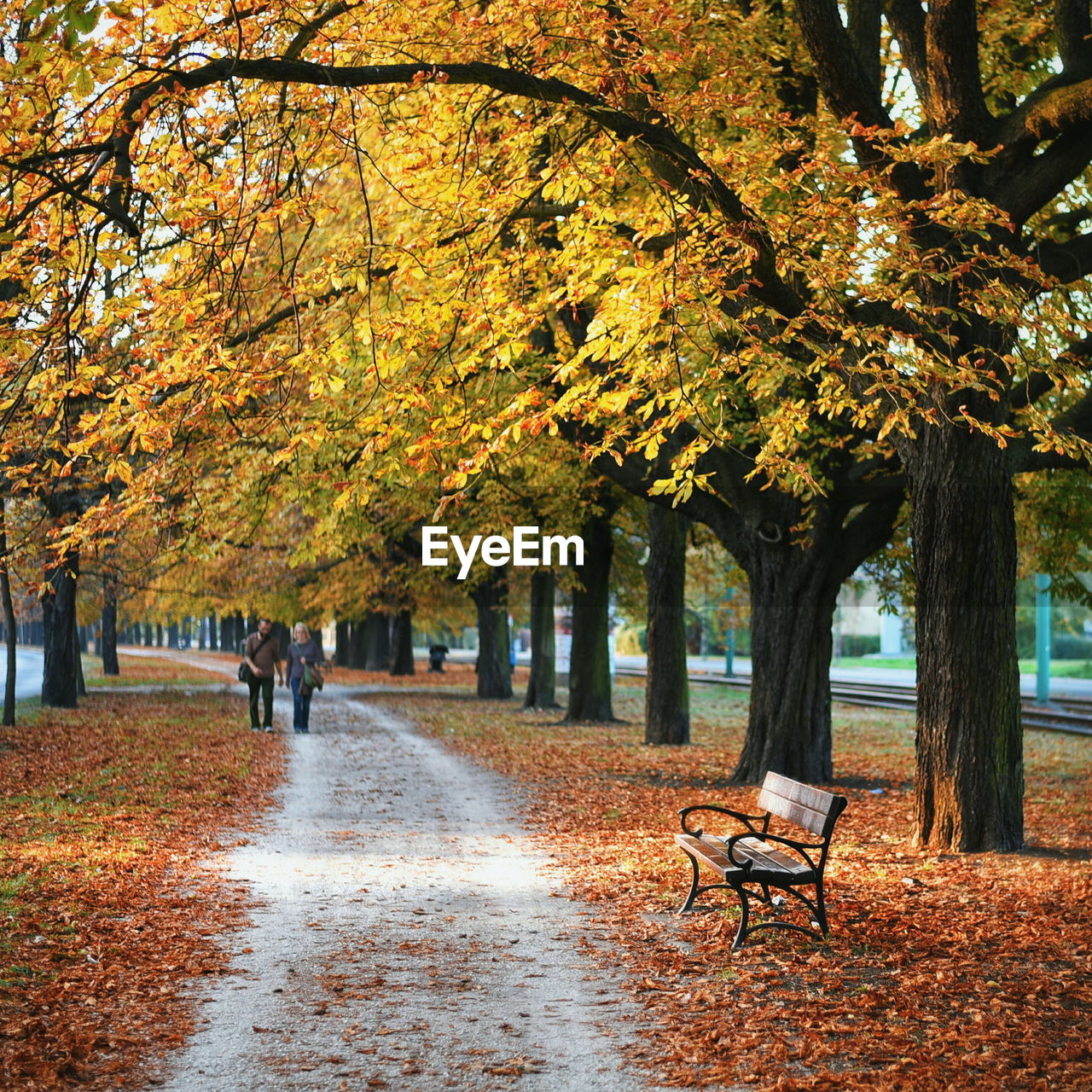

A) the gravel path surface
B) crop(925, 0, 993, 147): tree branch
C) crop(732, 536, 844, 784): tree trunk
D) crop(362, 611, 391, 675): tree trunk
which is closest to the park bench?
the gravel path surface

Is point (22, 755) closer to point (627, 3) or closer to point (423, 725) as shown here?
point (423, 725)

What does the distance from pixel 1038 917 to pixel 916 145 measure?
5664mm

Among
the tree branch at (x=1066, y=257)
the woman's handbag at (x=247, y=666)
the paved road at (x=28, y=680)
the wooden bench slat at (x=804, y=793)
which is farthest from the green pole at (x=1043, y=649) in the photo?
the wooden bench slat at (x=804, y=793)

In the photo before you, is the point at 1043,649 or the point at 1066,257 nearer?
the point at 1066,257

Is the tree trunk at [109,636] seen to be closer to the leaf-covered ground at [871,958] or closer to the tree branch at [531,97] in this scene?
the leaf-covered ground at [871,958]

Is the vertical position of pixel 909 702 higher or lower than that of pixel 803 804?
lower

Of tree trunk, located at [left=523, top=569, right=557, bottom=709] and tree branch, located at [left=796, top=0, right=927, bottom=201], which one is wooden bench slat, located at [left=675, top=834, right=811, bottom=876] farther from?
tree trunk, located at [left=523, top=569, right=557, bottom=709]

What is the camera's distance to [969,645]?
1098 centimetres

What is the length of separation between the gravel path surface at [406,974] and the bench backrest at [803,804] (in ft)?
4.89

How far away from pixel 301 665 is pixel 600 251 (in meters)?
13.5

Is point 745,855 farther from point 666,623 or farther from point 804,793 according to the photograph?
point 666,623

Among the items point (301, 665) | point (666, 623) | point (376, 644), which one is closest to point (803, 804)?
point (666, 623)

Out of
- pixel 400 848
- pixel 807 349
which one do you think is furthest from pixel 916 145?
pixel 400 848

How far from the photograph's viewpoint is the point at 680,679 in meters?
22.3
